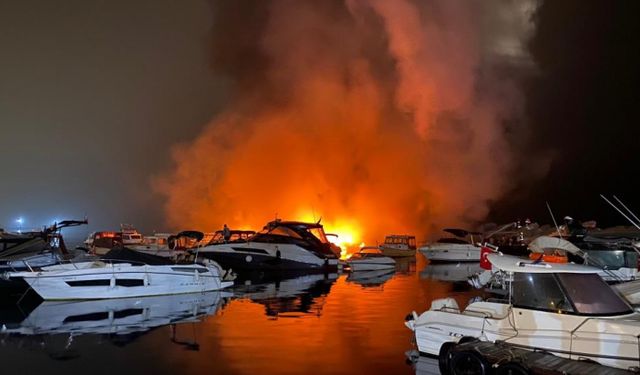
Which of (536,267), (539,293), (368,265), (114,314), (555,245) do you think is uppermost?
(368,265)

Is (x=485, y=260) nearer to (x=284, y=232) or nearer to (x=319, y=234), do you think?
(x=284, y=232)

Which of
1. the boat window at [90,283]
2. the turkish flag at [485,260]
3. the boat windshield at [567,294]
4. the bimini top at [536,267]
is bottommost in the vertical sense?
the boat window at [90,283]

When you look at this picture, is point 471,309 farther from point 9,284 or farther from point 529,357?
point 9,284

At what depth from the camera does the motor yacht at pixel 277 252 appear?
40531 mm

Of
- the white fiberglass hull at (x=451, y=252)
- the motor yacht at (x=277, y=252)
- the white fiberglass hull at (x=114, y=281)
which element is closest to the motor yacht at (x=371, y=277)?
the motor yacht at (x=277, y=252)

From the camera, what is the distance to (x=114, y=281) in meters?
23.9

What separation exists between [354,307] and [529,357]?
12.4 meters

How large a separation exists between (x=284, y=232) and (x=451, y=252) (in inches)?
767

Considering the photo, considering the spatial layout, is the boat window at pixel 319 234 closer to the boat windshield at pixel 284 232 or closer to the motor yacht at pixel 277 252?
A: the motor yacht at pixel 277 252

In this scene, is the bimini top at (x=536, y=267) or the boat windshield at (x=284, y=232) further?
the boat windshield at (x=284, y=232)

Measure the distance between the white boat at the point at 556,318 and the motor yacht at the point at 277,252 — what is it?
A: 95.2 feet

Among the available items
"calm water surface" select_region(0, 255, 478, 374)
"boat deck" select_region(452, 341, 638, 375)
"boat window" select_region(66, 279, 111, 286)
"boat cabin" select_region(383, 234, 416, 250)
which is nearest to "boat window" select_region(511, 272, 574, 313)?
"boat deck" select_region(452, 341, 638, 375)

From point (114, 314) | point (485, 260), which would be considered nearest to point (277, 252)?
point (114, 314)

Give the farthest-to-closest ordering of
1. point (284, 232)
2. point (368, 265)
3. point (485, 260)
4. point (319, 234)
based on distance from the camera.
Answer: point (319, 234)
point (368, 265)
point (284, 232)
point (485, 260)
